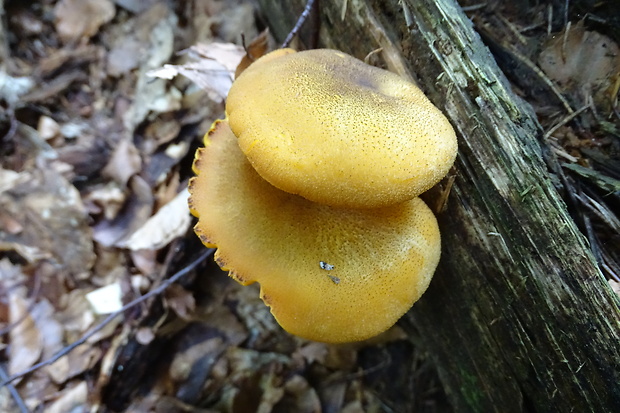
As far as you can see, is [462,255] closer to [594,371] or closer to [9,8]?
[594,371]

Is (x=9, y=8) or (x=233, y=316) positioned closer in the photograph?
(x=233, y=316)

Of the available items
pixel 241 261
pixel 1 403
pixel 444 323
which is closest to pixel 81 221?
pixel 1 403

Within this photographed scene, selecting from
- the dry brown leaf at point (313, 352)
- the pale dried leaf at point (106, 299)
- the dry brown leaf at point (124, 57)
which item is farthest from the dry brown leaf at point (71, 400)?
the dry brown leaf at point (124, 57)

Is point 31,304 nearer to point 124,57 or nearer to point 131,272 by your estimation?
point 131,272

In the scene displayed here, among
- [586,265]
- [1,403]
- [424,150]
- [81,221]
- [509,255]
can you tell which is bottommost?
[1,403]

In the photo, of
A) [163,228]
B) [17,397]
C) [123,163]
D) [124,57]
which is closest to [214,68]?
[163,228]

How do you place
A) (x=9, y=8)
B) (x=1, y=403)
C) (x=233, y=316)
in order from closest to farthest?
1. (x=1, y=403)
2. (x=233, y=316)
3. (x=9, y=8)

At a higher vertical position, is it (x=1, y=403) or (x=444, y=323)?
(x=444, y=323)
